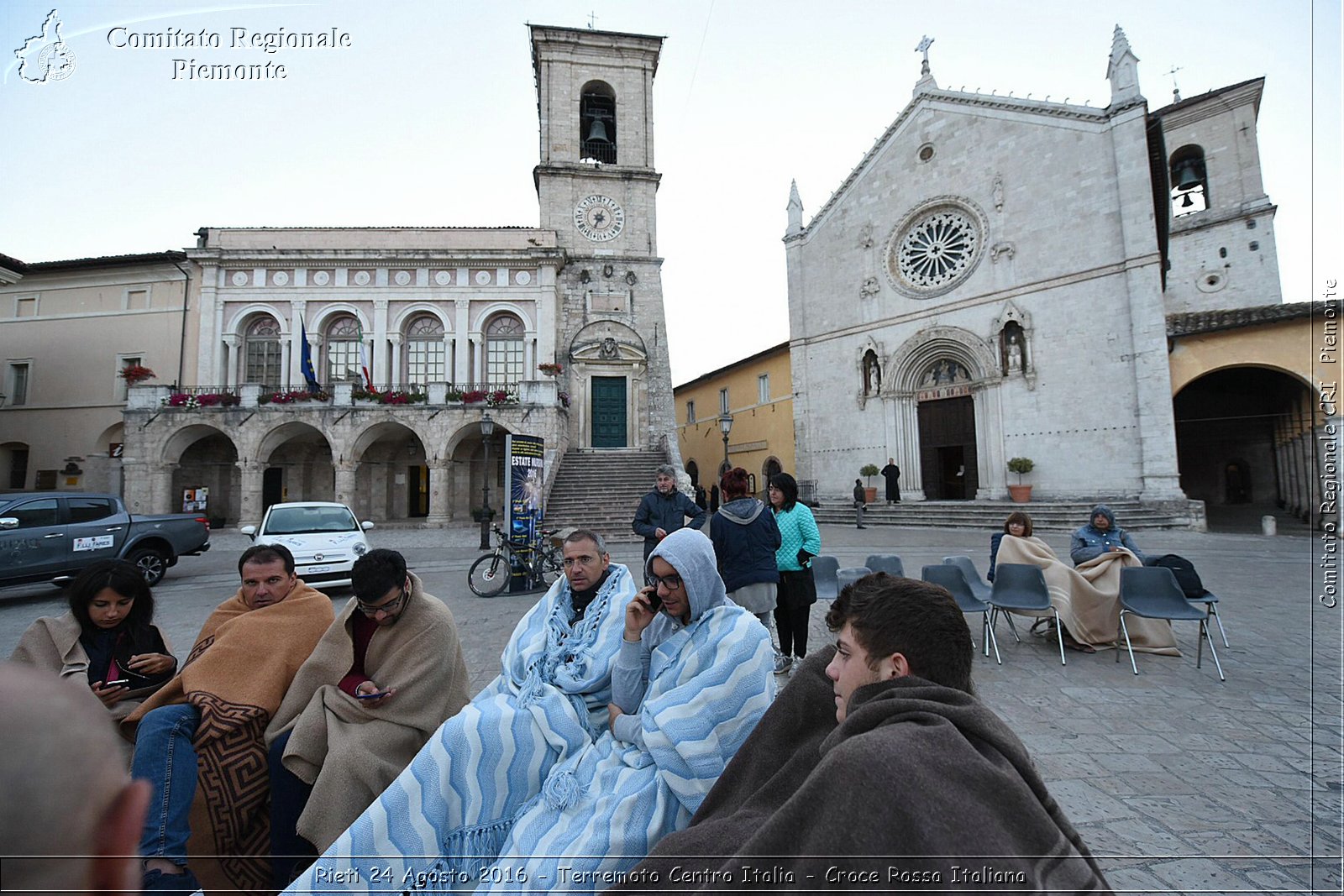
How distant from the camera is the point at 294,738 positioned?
2.31 metres

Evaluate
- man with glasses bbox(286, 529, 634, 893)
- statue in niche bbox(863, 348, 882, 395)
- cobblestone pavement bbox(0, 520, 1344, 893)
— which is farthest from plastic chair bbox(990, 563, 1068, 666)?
statue in niche bbox(863, 348, 882, 395)

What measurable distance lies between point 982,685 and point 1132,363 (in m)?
15.6

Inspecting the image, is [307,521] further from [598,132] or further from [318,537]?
[598,132]

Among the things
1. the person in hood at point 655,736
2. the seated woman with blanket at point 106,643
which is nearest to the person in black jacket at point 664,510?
the person in hood at point 655,736

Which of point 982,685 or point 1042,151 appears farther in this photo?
point 1042,151

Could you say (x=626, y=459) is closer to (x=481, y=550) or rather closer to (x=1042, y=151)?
(x=481, y=550)

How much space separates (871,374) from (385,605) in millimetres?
20261

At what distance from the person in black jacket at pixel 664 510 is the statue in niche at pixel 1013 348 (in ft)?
49.7

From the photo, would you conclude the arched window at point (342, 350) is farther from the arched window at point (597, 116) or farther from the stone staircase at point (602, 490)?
the arched window at point (597, 116)

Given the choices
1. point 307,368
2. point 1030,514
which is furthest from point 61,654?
point 307,368

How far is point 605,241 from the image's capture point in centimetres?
2272

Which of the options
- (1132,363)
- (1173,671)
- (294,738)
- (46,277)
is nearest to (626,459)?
(1132,363)

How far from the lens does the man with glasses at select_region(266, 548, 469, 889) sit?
2.26 m

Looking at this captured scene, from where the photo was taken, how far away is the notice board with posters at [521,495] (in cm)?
880
